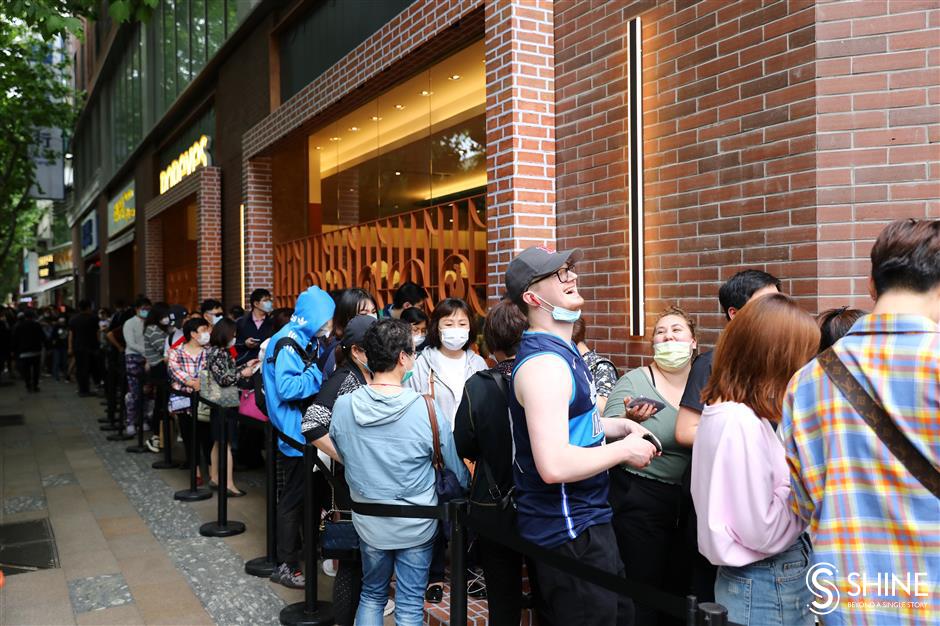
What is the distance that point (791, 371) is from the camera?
2326mm

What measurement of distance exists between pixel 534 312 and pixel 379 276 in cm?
648

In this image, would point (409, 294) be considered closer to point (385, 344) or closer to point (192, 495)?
point (385, 344)

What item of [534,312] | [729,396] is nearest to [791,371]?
[729,396]

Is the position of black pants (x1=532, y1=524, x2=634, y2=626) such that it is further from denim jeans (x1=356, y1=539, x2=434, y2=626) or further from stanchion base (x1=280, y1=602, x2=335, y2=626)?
stanchion base (x1=280, y1=602, x2=335, y2=626)

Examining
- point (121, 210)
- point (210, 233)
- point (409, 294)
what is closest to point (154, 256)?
point (121, 210)

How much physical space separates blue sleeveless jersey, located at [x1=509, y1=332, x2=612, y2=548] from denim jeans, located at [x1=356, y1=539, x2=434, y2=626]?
94cm

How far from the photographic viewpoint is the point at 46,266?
2159 inches

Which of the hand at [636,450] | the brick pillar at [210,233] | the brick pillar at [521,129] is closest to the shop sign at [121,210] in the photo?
the brick pillar at [210,233]

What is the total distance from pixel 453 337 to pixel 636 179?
182 centimetres

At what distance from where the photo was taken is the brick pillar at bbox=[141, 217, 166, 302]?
20531mm

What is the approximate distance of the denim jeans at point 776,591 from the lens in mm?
2336

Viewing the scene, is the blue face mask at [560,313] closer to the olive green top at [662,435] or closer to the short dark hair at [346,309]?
the olive green top at [662,435]

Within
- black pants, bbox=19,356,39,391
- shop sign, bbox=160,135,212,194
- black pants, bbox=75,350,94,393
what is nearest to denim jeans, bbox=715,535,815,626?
shop sign, bbox=160,135,212,194

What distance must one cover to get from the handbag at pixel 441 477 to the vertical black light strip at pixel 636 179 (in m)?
2.19
